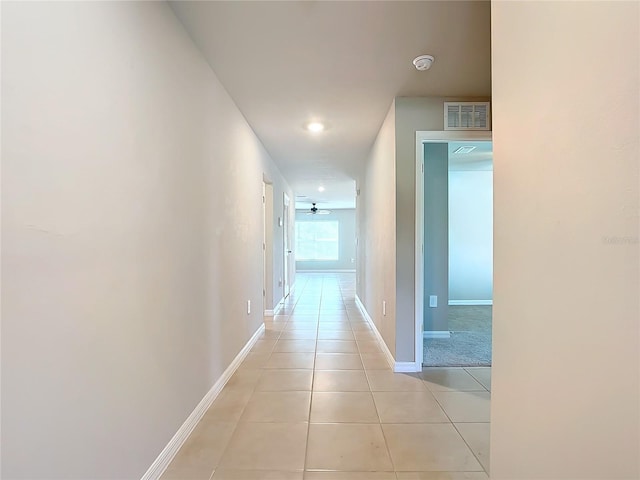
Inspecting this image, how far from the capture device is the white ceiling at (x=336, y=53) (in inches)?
66.9

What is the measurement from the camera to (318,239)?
12.1 m

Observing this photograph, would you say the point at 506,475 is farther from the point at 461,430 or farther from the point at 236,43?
the point at 236,43

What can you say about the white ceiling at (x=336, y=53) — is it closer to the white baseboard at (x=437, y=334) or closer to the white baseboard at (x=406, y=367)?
the white baseboard at (x=406, y=367)

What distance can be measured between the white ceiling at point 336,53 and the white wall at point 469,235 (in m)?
3.00

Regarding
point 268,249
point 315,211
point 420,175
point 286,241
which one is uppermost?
point 315,211

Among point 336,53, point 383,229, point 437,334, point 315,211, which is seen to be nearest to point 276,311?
point 437,334

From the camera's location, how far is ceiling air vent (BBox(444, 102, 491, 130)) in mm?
2748

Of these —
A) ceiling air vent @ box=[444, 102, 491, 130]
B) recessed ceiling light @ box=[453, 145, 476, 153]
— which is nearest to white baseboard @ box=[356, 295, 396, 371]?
ceiling air vent @ box=[444, 102, 491, 130]

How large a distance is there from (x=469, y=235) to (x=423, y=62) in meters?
4.08

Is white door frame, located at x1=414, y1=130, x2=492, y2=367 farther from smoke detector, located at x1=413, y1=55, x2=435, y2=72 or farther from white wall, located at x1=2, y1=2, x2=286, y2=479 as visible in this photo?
white wall, located at x1=2, y1=2, x2=286, y2=479

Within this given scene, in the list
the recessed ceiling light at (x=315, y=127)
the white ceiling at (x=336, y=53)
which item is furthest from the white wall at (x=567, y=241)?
the recessed ceiling light at (x=315, y=127)

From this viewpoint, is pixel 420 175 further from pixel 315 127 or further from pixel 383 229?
pixel 315 127

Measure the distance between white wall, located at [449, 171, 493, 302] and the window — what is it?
6.66 meters

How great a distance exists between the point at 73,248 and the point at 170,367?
887 millimetres
